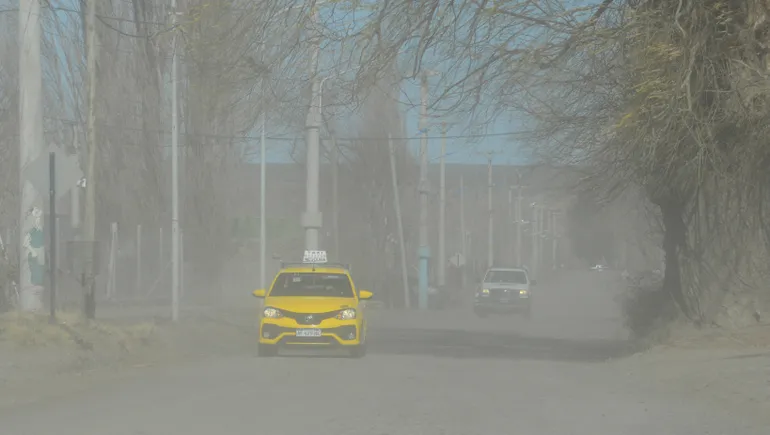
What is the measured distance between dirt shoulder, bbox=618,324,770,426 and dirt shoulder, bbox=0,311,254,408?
25.4 ft

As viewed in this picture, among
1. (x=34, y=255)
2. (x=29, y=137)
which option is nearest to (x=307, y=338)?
(x=34, y=255)

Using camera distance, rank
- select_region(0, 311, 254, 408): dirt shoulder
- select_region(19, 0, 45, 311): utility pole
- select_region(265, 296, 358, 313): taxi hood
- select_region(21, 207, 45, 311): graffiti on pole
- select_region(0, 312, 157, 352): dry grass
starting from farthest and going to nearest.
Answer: select_region(21, 207, 45, 311): graffiti on pole < select_region(19, 0, 45, 311): utility pole < select_region(265, 296, 358, 313): taxi hood < select_region(0, 312, 157, 352): dry grass < select_region(0, 311, 254, 408): dirt shoulder

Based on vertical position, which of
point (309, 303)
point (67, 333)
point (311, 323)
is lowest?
point (67, 333)

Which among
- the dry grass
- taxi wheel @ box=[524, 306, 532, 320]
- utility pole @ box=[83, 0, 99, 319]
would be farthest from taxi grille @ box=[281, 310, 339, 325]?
taxi wheel @ box=[524, 306, 532, 320]

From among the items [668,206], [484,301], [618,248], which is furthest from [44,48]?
[618,248]

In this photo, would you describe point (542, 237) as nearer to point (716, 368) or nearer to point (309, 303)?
point (309, 303)

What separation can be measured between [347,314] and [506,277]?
26.5 m

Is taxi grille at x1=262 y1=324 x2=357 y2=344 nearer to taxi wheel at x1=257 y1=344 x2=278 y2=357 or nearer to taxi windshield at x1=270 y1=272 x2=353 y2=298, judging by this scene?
taxi wheel at x1=257 y1=344 x2=278 y2=357

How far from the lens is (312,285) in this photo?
75.5 feet

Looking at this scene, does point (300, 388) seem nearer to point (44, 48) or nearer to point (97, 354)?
point (97, 354)

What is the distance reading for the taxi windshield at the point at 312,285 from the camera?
2272 centimetres

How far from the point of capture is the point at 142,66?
3800 cm

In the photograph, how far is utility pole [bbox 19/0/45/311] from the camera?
73.5ft

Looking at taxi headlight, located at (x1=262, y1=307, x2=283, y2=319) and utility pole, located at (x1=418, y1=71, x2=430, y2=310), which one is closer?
taxi headlight, located at (x1=262, y1=307, x2=283, y2=319)
